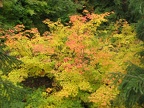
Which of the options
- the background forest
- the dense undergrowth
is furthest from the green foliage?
the dense undergrowth

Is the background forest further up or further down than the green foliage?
further down

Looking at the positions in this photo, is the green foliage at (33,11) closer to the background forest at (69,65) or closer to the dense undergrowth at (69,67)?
the background forest at (69,65)

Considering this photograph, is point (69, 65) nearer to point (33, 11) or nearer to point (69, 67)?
point (69, 67)

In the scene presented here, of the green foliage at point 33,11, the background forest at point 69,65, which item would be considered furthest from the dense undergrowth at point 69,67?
the green foliage at point 33,11

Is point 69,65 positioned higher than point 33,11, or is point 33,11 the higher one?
point 33,11

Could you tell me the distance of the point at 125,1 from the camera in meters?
12.1

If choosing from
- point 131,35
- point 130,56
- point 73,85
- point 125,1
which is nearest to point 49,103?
point 73,85

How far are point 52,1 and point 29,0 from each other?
118 cm

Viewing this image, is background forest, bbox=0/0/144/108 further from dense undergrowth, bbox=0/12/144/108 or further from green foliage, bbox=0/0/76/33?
green foliage, bbox=0/0/76/33

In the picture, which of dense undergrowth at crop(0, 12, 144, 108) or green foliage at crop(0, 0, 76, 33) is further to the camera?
green foliage at crop(0, 0, 76, 33)

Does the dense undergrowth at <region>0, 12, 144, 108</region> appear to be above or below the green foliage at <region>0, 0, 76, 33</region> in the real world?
below

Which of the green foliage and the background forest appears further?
the green foliage

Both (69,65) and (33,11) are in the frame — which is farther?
(33,11)

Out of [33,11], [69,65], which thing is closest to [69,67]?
[69,65]
